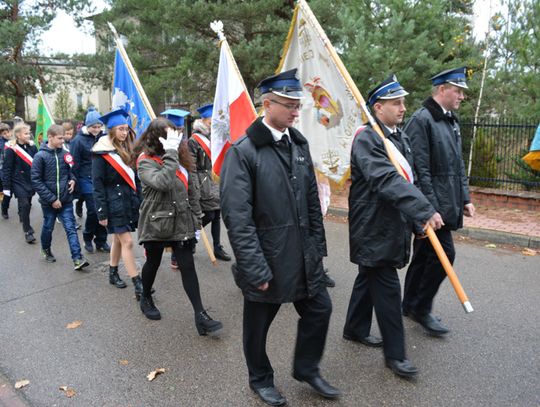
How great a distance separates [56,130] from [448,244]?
4873 millimetres

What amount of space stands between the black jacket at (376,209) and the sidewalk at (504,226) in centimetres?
437

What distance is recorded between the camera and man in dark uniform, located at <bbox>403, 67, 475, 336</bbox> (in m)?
3.81

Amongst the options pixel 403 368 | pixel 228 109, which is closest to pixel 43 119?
pixel 228 109

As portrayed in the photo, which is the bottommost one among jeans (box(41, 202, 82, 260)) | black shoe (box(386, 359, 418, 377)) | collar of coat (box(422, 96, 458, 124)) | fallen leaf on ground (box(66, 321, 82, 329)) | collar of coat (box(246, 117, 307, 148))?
fallen leaf on ground (box(66, 321, 82, 329))

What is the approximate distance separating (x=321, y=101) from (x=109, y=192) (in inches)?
92.3

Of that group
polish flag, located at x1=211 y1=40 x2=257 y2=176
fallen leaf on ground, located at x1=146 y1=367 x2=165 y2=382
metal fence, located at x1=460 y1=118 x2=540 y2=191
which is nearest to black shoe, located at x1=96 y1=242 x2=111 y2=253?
polish flag, located at x1=211 y1=40 x2=257 y2=176

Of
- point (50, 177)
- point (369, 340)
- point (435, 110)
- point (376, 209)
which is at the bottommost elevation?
point (369, 340)

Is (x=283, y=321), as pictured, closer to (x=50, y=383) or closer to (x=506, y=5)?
Answer: (x=50, y=383)

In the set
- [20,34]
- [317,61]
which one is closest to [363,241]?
[317,61]

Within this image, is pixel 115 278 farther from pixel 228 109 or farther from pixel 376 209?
pixel 376 209

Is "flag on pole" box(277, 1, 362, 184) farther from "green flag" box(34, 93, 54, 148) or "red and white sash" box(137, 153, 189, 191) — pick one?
"green flag" box(34, 93, 54, 148)

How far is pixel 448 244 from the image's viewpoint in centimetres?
397

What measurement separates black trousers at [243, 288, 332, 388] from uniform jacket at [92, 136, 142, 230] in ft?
8.17

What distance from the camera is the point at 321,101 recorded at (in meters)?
4.70
